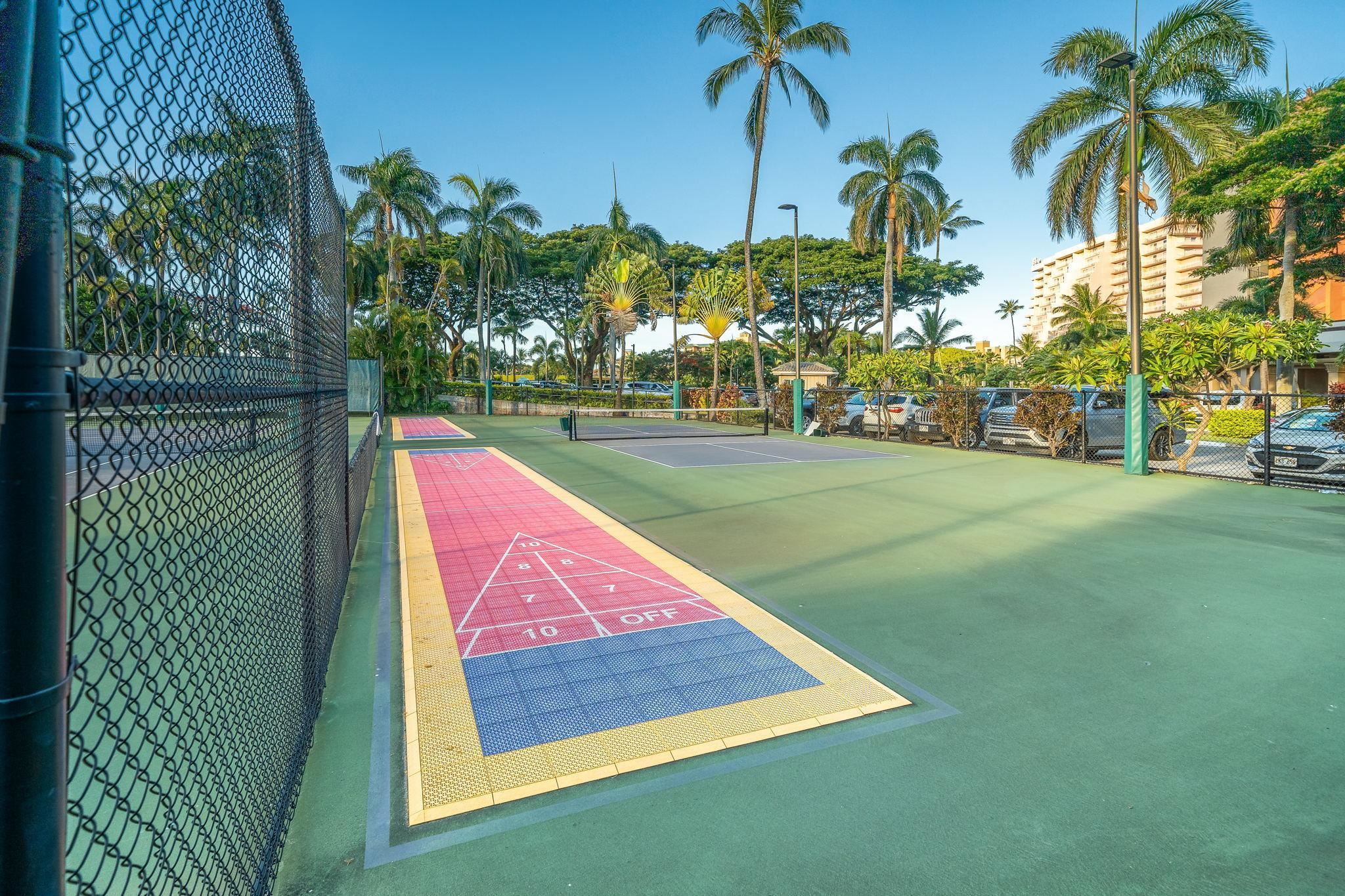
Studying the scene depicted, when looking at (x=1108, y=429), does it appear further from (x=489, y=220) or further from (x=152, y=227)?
(x=489, y=220)

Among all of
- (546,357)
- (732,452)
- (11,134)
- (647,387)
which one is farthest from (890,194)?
(546,357)

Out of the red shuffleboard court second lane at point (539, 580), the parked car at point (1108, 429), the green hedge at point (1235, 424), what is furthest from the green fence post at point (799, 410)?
the red shuffleboard court second lane at point (539, 580)

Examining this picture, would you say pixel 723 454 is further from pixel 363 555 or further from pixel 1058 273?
pixel 1058 273

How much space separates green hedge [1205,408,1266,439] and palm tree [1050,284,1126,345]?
18571 mm

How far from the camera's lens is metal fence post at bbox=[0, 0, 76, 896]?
965 millimetres

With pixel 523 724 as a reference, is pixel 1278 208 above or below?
above

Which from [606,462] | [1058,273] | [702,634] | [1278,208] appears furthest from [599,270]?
[1058,273]

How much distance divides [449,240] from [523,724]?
51.9 meters

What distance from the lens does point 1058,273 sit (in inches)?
4776

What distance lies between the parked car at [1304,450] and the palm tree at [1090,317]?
29.8m

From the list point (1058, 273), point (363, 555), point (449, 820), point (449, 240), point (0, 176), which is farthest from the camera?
point (1058, 273)

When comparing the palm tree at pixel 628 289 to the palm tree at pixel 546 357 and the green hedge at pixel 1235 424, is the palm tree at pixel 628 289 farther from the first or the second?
the palm tree at pixel 546 357

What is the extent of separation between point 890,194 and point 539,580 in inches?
1209

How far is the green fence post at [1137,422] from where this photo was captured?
42.9 feet
